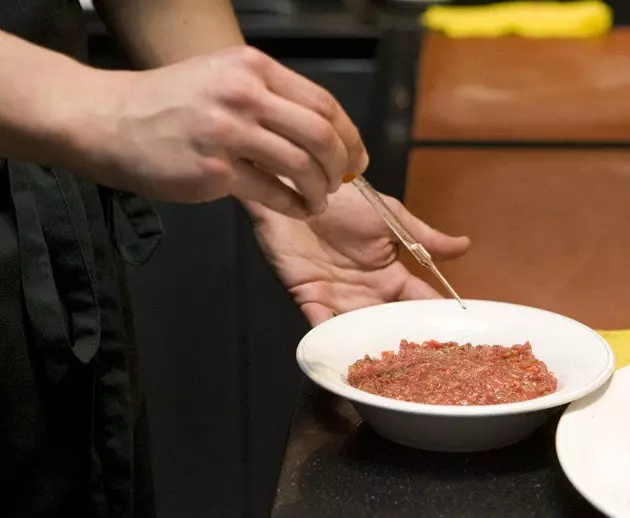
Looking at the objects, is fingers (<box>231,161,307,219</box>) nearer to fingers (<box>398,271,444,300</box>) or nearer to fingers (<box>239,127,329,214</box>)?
fingers (<box>239,127,329,214</box>)

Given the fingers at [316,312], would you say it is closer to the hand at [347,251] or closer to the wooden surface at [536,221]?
the hand at [347,251]

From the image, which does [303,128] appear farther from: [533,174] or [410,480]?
[533,174]

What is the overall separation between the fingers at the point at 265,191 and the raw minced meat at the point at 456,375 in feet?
0.48

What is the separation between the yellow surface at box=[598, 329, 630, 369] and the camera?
2.40 ft

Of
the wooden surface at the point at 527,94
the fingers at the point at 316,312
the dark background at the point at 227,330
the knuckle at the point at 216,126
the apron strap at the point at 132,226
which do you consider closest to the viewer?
the knuckle at the point at 216,126

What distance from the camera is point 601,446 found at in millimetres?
574

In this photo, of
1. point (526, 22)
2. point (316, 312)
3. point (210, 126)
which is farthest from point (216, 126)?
point (526, 22)

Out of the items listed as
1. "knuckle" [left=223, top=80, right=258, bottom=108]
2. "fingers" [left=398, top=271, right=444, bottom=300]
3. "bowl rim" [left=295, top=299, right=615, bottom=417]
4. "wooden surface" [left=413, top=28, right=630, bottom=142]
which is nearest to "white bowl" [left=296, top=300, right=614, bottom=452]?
"bowl rim" [left=295, top=299, right=615, bottom=417]

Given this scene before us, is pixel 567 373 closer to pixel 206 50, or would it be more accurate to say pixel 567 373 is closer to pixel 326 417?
pixel 326 417

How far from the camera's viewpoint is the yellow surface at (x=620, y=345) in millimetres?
731

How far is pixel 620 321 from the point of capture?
987mm

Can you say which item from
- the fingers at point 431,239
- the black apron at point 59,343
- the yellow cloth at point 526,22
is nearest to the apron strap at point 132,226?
the black apron at point 59,343

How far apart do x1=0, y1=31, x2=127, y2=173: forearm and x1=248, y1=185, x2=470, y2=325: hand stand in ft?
1.34

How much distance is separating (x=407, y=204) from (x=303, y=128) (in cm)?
64
